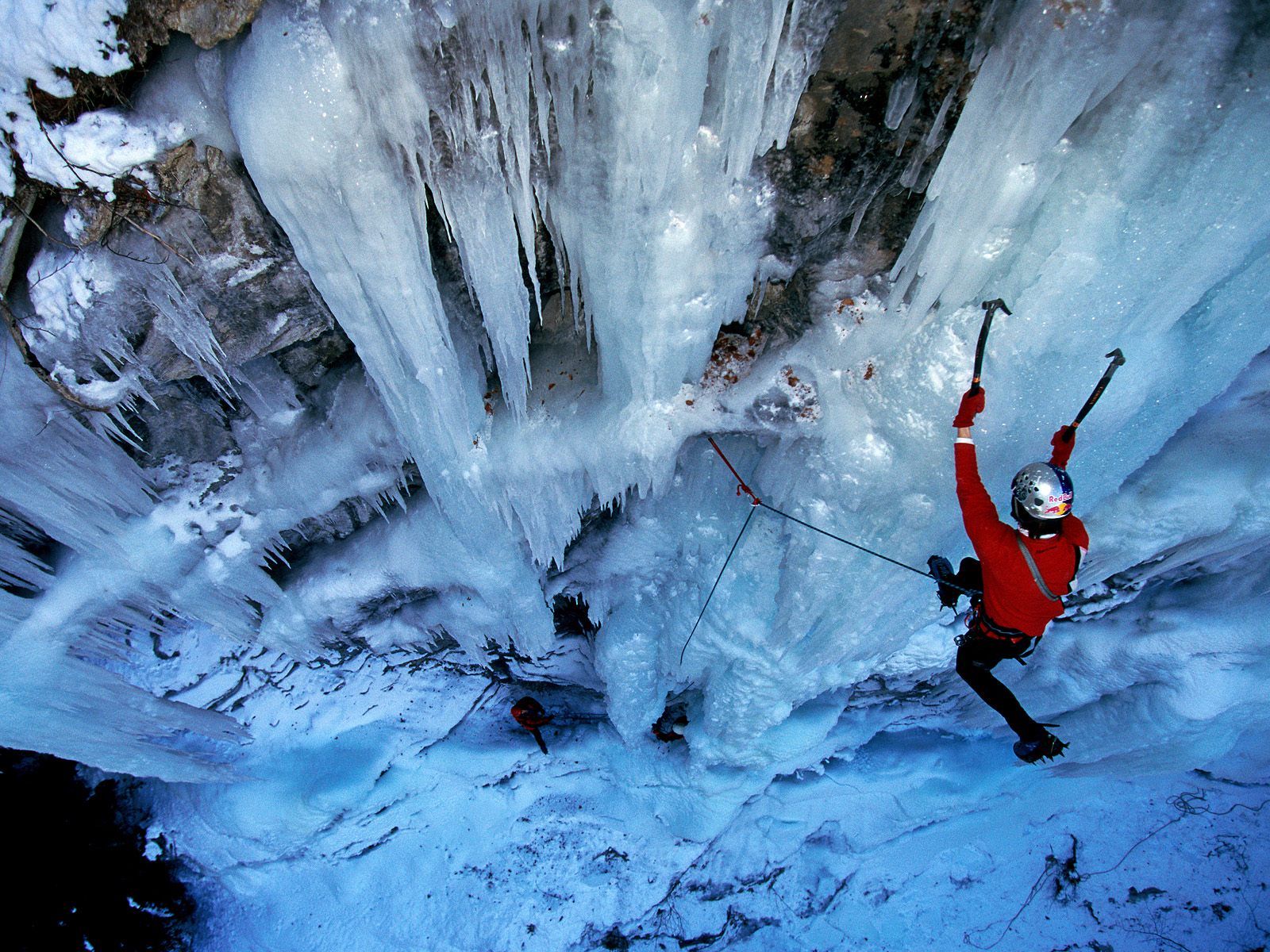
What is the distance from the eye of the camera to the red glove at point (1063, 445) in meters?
2.35

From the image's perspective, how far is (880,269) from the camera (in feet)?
9.37

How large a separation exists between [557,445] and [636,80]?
5.38ft

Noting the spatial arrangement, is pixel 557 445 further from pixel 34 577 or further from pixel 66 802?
pixel 66 802

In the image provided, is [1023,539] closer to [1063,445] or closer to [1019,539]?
[1019,539]

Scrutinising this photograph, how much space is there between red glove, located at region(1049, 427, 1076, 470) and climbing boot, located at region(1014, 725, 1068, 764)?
1211mm

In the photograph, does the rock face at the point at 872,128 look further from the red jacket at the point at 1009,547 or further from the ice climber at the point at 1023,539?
the red jacket at the point at 1009,547

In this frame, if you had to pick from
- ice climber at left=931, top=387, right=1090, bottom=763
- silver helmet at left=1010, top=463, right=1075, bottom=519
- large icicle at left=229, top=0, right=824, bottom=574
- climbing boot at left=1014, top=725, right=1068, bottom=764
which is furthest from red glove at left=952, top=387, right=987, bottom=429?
climbing boot at left=1014, top=725, right=1068, bottom=764

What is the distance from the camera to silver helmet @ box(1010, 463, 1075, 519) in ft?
7.41

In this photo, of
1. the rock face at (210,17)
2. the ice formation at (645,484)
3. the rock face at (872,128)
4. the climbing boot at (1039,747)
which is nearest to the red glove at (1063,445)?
the ice formation at (645,484)

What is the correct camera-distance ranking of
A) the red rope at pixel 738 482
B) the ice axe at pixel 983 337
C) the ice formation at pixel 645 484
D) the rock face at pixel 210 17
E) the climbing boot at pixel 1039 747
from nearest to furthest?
the rock face at pixel 210 17
the ice formation at pixel 645 484
the ice axe at pixel 983 337
the climbing boot at pixel 1039 747
the red rope at pixel 738 482

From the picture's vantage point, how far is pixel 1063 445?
2408 mm

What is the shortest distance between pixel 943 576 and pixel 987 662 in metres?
0.48

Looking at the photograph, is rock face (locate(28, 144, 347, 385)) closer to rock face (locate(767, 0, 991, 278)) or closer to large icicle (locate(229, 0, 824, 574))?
large icicle (locate(229, 0, 824, 574))

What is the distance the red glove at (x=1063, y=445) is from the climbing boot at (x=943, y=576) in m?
0.69
